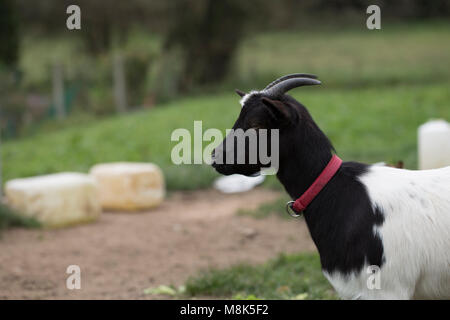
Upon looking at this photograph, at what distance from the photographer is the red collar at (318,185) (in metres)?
3.76

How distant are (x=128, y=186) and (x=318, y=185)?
6056 millimetres

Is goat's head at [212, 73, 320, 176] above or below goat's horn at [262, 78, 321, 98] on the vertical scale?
below

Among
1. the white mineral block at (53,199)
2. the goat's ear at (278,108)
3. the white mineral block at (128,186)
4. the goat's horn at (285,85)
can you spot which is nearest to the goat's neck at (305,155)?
the goat's ear at (278,108)

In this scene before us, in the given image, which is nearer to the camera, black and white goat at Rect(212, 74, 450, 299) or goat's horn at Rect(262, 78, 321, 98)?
black and white goat at Rect(212, 74, 450, 299)

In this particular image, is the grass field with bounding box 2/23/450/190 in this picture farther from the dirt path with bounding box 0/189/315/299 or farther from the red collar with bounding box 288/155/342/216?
the red collar with bounding box 288/155/342/216

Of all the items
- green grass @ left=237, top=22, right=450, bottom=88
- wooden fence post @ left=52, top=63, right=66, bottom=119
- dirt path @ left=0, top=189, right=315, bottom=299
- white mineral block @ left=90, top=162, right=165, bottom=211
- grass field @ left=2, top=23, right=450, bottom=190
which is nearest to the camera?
dirt path @ left=0, top=189, right=315, bottom=299

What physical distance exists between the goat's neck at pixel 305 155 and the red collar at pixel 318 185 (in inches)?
1.4

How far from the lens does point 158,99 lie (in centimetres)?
2027

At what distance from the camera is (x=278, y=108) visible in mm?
3643

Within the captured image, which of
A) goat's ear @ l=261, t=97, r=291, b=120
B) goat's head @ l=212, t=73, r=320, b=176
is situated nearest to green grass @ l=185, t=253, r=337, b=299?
goat's head @ l=212, t=73, r=320, b=176

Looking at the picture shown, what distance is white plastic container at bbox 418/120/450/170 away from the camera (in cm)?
821

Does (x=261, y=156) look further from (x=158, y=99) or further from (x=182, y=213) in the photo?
(x=158, y=99)

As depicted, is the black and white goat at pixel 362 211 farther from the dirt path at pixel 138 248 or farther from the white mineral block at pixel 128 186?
the white mineral block at pixel 128 186
